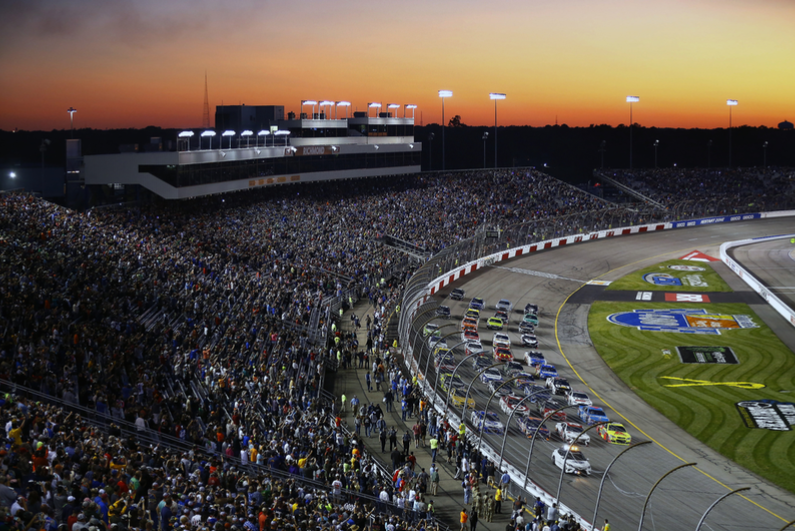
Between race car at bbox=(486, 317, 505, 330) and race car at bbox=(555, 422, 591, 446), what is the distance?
654 inches

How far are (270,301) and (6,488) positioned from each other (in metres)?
25.0

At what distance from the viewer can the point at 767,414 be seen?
33.7 meters

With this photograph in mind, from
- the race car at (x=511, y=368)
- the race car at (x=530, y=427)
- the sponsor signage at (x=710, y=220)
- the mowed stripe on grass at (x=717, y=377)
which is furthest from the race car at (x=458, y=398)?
the sponsor signage at (x=710, y=220)

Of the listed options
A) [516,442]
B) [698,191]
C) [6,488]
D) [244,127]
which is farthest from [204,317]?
[698,191]

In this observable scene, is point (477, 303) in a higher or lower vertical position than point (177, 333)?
lower

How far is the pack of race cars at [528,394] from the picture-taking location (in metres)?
26.8

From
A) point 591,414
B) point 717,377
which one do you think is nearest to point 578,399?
point 591,414

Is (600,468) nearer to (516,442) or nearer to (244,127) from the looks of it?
(516,442)

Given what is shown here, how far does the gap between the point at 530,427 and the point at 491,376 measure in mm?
6717

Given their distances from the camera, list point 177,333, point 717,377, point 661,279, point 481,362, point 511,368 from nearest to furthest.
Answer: point 177,333, point 481,362, point 511,368, point 717,377, point 661,279

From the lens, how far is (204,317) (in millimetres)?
30844

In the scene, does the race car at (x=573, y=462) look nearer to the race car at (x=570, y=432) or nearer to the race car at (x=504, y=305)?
the race car at (x=570, y=432)

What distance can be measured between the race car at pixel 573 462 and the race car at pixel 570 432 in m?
2.09

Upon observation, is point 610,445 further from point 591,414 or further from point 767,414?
point 767,414
